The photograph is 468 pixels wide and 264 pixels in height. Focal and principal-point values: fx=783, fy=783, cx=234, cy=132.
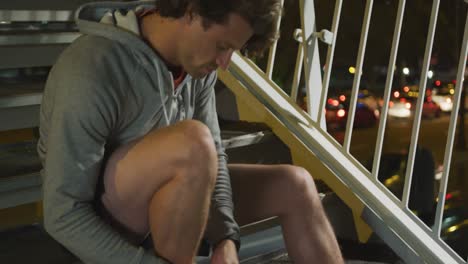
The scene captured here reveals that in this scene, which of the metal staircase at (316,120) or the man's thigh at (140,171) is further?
the metal staircase at (316,120)

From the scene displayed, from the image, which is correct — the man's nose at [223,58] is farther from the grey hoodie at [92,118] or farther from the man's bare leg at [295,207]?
the man's bare leg at [295,207]

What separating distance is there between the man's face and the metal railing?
43.1 inches

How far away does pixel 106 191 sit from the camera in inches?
75.2

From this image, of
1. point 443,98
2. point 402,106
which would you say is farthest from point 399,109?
point 443,98

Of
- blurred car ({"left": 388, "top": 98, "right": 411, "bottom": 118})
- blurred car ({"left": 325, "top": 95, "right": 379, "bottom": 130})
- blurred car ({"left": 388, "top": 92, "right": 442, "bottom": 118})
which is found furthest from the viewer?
blurred car ({"left": 388, "top": 98, "right": 411, "bottom": 118})

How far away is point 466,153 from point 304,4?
62.9ft

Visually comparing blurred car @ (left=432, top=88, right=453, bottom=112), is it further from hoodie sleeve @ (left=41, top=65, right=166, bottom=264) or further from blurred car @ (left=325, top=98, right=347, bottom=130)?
hoodie sleeve @ (left=41, top=65, right=166, bottom=264)

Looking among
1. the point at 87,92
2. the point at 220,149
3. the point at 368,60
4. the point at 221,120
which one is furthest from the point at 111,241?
the point at 368,60

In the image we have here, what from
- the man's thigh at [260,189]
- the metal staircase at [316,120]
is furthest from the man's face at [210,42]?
the metal staircase at [316,120]

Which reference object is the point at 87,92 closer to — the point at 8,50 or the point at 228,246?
the point at 228,246

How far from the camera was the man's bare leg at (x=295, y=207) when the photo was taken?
7.40 ft

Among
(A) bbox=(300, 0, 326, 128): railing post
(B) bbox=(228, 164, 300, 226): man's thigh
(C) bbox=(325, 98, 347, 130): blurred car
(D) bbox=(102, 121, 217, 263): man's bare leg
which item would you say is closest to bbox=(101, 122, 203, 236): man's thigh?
(D) bbox=(102, 121, 217, 263): man's bare leg

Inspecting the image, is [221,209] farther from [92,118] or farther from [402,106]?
[402,106]

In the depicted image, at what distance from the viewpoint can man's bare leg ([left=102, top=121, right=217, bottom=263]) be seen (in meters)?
1.82
